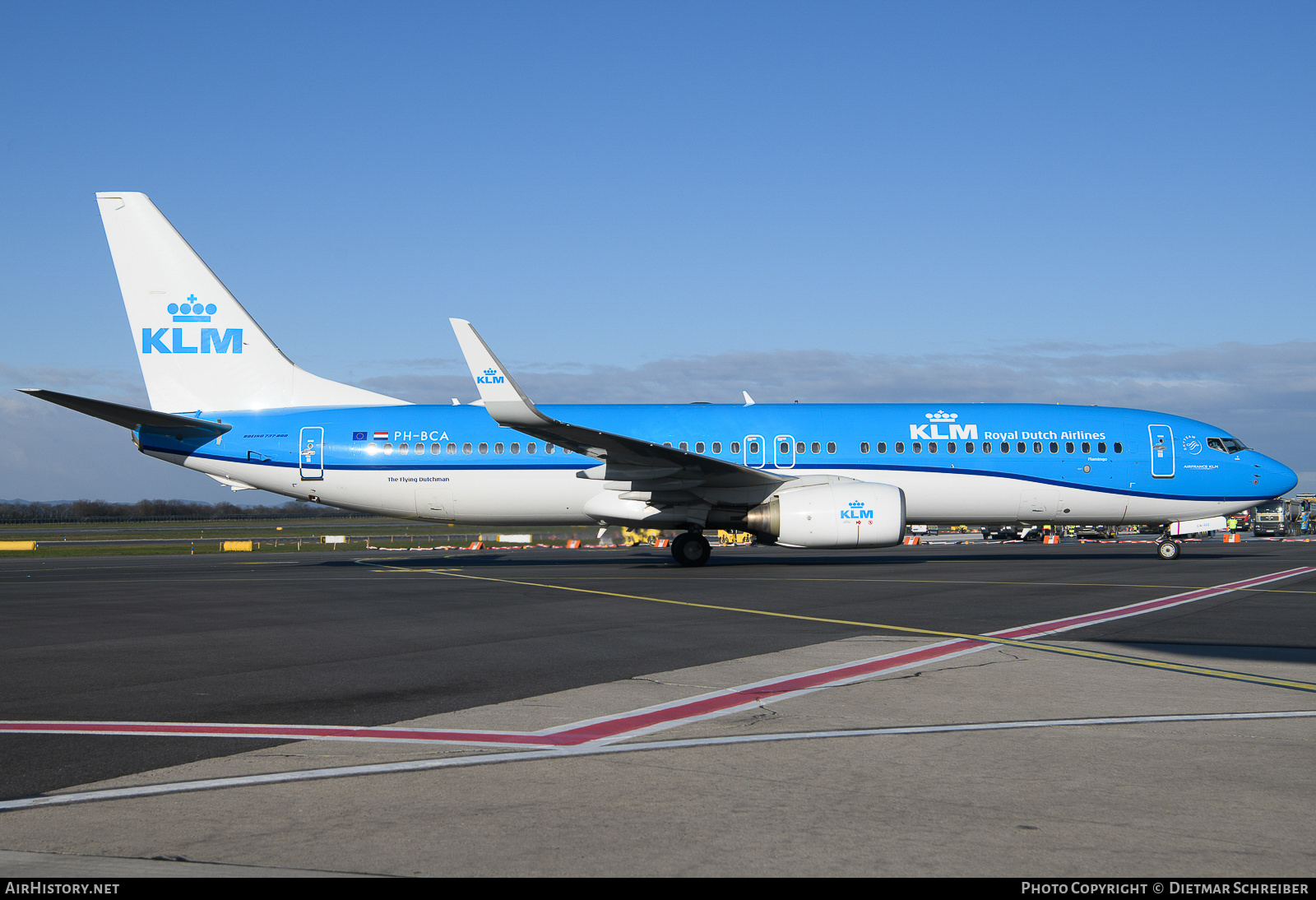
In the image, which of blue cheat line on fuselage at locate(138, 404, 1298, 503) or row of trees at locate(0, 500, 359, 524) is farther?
row of trees at locate(0, 500, 359, 524)

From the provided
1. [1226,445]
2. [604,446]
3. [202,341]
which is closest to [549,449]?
[604,446]

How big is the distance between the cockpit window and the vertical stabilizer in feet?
80.7

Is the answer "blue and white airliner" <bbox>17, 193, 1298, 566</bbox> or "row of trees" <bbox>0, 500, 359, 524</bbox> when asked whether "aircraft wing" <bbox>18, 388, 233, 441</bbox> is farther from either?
"row of trees" <bbox>0, 500, 359, 524</bbox>

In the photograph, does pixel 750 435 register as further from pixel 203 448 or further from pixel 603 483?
pixel 203 448

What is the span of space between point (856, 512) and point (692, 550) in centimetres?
453

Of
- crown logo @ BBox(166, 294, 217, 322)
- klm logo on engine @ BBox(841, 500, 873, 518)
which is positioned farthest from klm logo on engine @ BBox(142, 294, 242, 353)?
klm logo on engine @ BBox(841, 500, 873, 518)

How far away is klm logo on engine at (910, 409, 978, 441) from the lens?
2531 cm

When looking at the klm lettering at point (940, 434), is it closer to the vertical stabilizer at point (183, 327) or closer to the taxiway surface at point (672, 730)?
the taxiway surface at point (672, 730)

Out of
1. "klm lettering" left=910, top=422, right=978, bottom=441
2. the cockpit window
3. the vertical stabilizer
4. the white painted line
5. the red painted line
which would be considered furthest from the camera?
the cockpit window

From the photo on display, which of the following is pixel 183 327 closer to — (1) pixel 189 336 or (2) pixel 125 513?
(1) pixel 189 336

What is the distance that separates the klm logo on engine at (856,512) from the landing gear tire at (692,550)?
394 centimetres

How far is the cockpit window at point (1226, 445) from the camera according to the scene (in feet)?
85.6
